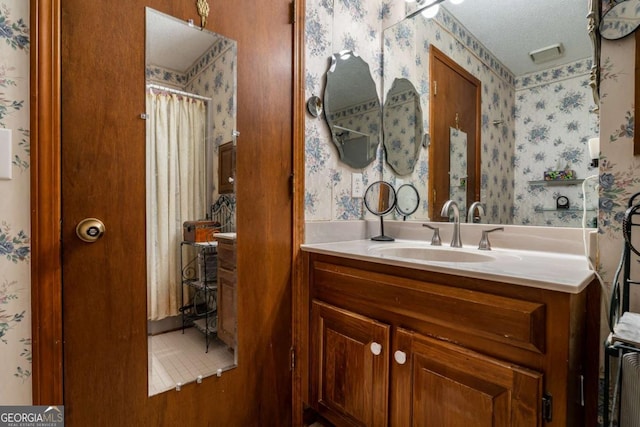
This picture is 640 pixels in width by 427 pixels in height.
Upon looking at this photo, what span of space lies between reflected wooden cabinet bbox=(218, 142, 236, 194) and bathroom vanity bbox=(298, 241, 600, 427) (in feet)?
1.53

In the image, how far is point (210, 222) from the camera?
3.93ft

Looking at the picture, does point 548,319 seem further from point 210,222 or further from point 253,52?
point 253,52

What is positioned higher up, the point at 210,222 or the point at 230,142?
the point at 230,142

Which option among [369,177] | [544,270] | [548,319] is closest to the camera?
[548,319]

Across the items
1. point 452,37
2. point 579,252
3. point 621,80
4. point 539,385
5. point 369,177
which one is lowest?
point 539,385

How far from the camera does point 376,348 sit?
1.11m

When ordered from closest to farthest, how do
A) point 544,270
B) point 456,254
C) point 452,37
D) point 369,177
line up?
point 544,270, point 456,254, point 452,37, point 369,177

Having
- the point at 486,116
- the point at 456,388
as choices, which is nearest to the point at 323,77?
the point at 486,116

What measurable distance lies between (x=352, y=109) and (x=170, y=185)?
40.2 inches

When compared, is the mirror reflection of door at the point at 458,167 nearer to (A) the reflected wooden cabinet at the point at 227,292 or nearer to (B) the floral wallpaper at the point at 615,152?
(B) the floral wallpaper at the point at 615,152

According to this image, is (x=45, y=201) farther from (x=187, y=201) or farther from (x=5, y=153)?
(x=187, y=201)

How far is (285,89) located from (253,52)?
19 centimetres

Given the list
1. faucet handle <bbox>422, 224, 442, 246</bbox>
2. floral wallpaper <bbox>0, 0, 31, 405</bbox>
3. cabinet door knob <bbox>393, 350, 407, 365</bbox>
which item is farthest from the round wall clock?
floral wallpaper <bbox>0, 0, 31, 405</bbox>

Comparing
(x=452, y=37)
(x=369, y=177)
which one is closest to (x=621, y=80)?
A: (x=452, y=37)
